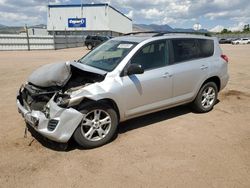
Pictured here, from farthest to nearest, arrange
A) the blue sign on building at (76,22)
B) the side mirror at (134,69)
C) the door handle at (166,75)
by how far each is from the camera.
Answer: the blue sign on building at (76,22), the door handle at (166,75), the side mirror at (134,69)

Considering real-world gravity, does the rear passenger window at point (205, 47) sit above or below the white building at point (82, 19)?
below

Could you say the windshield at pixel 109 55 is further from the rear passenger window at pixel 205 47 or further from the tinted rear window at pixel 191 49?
the rear passenger window at pixel 205 47

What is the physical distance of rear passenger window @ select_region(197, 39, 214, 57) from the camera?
5.72 meters

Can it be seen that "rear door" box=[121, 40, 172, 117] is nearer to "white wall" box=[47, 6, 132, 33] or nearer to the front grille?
the front grille

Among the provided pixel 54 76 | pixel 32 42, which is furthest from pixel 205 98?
pixel 32 42

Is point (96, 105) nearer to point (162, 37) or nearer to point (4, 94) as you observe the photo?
point (162, 37)

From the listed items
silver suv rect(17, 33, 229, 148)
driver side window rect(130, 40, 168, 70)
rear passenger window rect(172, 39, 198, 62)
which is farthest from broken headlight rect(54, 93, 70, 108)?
rear passenger window rect(172, 39, 198, 62)

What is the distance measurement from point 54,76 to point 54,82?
12 cm

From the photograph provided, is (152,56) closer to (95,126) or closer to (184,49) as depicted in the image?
(184,49)

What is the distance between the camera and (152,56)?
4875 millimetres

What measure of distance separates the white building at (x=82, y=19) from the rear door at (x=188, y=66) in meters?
56.7

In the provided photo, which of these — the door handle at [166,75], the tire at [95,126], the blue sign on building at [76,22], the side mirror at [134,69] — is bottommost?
the tire at [95,126]

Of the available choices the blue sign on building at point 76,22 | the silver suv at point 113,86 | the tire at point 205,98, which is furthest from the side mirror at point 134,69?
the blue sign on building at point 76,22

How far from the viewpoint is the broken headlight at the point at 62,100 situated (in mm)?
3811
